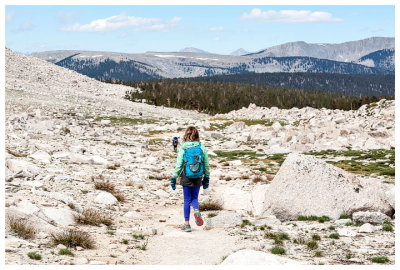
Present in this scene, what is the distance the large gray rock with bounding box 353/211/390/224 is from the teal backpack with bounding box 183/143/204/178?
4.57m

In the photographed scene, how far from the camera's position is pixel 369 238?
31.0ft

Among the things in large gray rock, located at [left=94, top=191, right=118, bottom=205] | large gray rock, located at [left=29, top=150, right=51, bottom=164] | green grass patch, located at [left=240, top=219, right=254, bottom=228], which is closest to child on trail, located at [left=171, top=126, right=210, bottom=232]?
green grass patch, located at [left=240, top=219, right=254, bottom=228]

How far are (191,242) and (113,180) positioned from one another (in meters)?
8.09

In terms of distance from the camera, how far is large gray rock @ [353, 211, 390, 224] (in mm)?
10890

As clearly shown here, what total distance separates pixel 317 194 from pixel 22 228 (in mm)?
8126

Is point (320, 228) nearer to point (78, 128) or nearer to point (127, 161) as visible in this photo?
point (127, 161)

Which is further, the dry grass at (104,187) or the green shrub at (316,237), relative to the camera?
the dry grass at (104,187)

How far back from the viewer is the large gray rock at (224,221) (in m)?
11.1

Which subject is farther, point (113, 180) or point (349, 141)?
point (349, 141)

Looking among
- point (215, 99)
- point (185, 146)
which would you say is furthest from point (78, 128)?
point (215, 99)

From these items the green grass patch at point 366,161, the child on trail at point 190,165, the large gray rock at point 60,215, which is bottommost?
the green grass patch at point 366,161

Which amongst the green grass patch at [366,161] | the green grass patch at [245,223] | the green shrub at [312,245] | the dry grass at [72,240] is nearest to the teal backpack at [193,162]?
the green grass patch at [245,223]

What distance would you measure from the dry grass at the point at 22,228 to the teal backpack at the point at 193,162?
12.6 ft

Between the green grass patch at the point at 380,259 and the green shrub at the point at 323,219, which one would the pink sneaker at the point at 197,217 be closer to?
the green shrub at the point at 323,219
